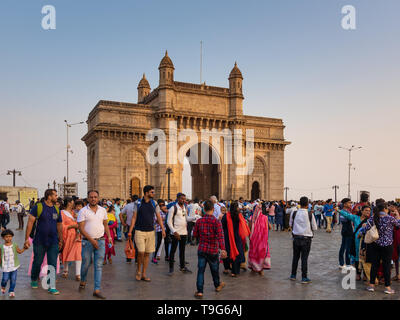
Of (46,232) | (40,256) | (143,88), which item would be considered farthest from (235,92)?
(40,256)

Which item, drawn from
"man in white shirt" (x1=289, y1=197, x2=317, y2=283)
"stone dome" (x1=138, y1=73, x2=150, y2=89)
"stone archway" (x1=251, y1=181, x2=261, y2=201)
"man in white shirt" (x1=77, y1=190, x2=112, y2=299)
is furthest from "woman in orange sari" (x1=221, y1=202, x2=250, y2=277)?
"stone dome" (x1=138, y1=73, x2=150, y2=89)

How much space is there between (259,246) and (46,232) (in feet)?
16.5

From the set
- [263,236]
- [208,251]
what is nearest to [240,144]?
[263,236]

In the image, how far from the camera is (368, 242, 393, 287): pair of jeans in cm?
735

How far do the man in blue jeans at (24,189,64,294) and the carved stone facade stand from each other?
26.7 meters

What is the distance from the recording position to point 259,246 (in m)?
9.33

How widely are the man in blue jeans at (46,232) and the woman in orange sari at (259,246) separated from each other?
15.1 feet

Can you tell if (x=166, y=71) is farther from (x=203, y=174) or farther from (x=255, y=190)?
(x=255, y=190)

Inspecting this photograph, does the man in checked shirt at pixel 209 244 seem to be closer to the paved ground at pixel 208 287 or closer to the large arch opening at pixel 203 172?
the paved ground at pixel 208 287

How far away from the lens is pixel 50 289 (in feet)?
23.2

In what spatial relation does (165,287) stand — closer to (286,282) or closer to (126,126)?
(286,282)

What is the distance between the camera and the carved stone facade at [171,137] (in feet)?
112
